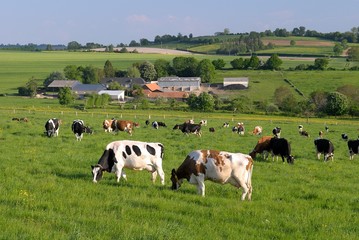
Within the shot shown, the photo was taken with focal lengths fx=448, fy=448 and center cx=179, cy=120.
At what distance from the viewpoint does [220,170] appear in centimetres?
1246

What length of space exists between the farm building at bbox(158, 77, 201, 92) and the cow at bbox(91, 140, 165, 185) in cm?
10434

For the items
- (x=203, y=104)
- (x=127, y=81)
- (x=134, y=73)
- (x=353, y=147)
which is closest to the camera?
(x=353, y=147)

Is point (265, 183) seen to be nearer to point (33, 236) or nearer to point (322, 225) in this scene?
point (322, 225)

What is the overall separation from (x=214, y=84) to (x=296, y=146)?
100 metres

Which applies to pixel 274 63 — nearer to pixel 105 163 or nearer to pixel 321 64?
pixel 321 64

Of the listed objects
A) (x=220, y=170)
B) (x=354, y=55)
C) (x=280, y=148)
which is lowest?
(x=280, y=148)

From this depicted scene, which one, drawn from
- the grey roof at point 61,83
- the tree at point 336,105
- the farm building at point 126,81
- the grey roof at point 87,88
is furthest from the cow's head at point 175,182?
the farm building at point 126,81

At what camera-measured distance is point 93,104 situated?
8025 centimetres

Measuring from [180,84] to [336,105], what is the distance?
57503mm

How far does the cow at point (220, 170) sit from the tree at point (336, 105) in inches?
2484

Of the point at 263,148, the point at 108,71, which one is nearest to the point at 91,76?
the point at 108,71

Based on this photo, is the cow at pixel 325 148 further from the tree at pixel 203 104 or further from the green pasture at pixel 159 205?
Result: the tree at pixel 203 104

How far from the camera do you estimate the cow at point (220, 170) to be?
12469 mm

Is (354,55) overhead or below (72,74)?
overhead
